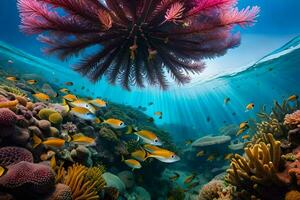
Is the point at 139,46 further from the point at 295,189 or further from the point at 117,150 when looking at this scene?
the point at 117,150

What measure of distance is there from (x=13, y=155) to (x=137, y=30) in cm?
352

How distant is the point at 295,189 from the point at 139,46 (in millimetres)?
4299

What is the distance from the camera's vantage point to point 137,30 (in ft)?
17.7

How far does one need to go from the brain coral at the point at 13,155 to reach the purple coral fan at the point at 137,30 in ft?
8.21

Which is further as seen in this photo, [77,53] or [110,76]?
[110,76]

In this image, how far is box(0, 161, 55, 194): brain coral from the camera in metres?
3.99

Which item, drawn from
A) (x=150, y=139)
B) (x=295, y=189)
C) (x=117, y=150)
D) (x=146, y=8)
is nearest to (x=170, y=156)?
(x=150, y=139)

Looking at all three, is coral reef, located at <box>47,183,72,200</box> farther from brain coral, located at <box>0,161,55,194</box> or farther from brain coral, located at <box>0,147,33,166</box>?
brain coral, located at <box>0,147,33,166</box>

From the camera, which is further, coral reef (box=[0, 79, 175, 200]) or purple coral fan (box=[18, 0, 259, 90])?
purple coral fan (box=[18, 0, 259, 90])

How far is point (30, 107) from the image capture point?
675 cm

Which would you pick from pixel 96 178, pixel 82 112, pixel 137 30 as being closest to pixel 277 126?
pixel 137 30

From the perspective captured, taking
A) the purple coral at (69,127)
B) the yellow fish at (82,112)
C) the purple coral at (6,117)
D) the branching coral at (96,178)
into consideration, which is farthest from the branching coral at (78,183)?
the purple coral at (69,127)

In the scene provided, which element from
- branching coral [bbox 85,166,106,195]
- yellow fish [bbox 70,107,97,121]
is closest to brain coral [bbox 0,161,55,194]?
branching coral [bbox 85,166,106,195]

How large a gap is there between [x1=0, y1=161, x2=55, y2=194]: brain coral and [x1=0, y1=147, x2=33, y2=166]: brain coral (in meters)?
0.44
